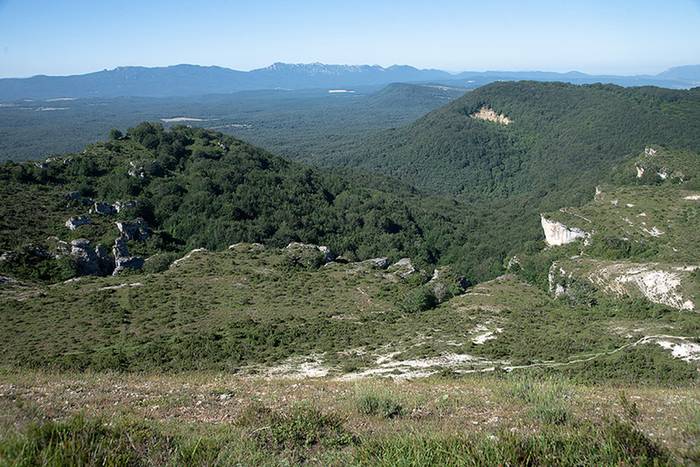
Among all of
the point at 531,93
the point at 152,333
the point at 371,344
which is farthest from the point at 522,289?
the point at 531,93

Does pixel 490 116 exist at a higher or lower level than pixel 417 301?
higher

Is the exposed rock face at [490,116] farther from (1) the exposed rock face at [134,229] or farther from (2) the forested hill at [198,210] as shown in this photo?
(1) the exposed rock face at [134,229]

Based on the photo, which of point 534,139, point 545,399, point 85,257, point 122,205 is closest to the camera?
point 545,399

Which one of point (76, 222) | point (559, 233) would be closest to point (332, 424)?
point (76, 222)

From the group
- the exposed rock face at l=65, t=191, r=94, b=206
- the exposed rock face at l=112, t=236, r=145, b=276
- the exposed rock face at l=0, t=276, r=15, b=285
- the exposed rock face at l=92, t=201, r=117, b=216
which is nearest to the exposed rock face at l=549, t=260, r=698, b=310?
the exposed rock face at l=112, t=236, r=145, b=276

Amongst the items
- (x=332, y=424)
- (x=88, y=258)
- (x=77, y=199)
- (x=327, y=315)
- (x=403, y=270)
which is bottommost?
(x=403, y=270)

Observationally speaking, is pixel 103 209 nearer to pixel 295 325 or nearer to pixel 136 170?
pixel 136 170

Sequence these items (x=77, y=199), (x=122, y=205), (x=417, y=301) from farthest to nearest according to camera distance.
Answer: (x=122, y=205) < (x=77, y=199) < (x=417, y=301)

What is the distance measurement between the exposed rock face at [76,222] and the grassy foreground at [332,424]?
1364 inches

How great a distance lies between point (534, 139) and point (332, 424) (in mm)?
178267

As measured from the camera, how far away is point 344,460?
5121 millimetres

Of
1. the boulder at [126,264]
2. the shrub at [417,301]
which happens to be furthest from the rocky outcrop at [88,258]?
the shrub at [417,301]

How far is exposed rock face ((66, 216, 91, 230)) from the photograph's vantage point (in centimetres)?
4063

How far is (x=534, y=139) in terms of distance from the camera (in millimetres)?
167125
